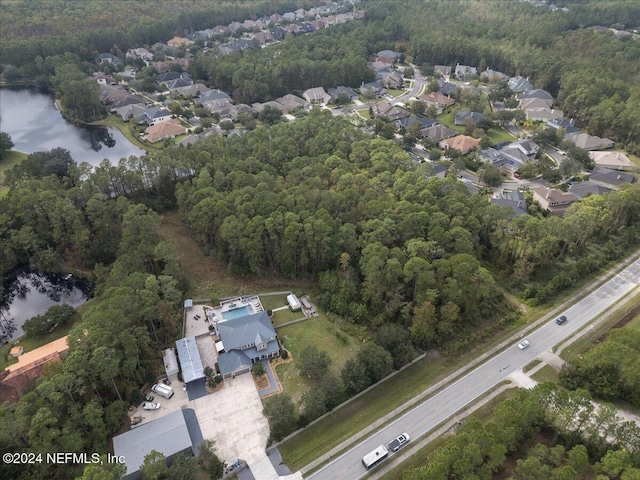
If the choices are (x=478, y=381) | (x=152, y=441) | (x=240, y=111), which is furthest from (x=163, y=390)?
A: (x=240, y=111)

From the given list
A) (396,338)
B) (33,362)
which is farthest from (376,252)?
(33,362)

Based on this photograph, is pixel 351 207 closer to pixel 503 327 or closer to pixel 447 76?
pixel 503 327

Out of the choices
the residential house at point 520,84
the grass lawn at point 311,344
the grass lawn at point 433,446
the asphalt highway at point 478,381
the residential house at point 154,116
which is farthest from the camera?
the residential house at point 520,84

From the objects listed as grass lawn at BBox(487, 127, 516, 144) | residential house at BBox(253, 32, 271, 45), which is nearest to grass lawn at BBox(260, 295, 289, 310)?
grass lawn at BBox(487, 127, 516, 144)

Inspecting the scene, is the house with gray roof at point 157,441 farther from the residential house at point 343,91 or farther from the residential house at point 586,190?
the residential house at point 343,91

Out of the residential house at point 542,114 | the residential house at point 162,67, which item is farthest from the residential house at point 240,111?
the residential house at point 542,114

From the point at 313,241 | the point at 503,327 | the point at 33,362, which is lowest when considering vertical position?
the point at 503,327

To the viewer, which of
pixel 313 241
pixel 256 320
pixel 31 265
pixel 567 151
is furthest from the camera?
pixel 567 151

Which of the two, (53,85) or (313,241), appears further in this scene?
(53,85)
